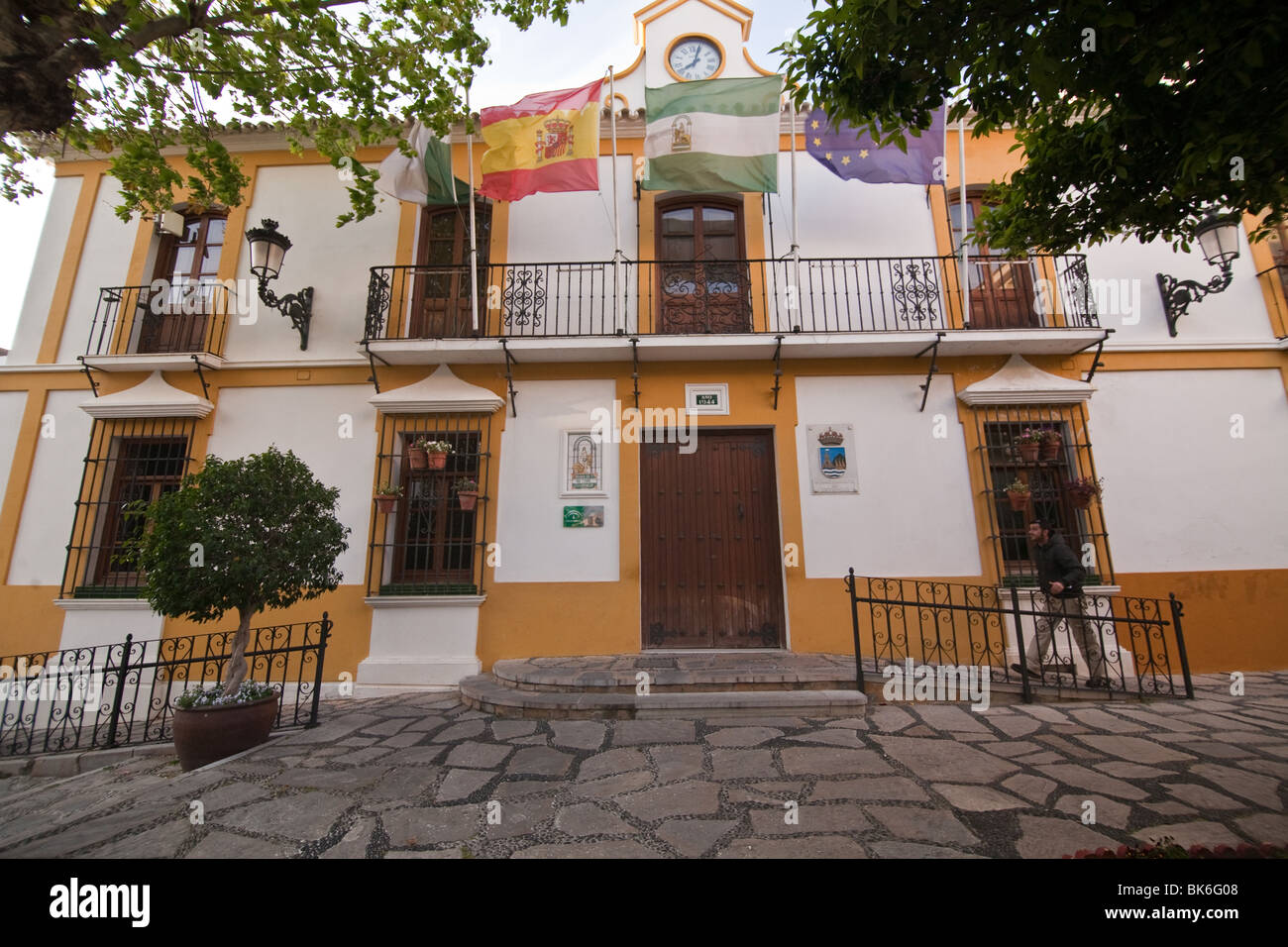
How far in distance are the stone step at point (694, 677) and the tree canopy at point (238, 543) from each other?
2.14 m

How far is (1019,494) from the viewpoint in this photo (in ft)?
21.2

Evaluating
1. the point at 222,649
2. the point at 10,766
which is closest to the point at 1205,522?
the point at 222,649

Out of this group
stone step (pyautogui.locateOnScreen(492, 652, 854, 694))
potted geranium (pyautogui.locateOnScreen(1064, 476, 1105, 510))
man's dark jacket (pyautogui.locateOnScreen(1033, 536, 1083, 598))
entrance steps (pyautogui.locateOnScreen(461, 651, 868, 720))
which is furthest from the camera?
potted geranium (pyautogui.locateOnScreen(1064, 476, 1105, 510))

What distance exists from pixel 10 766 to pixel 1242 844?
29.3 feet

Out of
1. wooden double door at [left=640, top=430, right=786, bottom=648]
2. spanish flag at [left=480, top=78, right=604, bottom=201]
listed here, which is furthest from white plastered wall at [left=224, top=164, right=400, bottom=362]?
wooden double door at [left=640, top=430, right=786, bottom=648]

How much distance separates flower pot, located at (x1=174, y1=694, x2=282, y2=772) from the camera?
168 inches

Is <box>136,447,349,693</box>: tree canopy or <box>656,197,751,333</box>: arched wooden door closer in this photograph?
<box>136,447,349,693</box>: tree canopy

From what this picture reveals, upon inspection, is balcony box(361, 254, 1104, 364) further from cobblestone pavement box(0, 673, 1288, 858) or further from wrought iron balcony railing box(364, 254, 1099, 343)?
cobblestone pavement box(0, 673, 1288, 858)

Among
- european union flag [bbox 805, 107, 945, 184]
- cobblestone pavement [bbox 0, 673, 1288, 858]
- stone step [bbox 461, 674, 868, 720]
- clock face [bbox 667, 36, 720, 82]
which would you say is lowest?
cobblestone pavement [bbox 0, 673, 1288, 858]

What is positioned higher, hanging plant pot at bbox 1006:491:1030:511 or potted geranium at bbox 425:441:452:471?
potted geranium at bbox 425:441:452:471

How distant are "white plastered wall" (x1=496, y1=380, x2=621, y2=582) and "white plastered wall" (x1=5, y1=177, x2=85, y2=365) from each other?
7.07m

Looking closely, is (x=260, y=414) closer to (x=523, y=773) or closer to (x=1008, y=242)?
(x=523, y=773)

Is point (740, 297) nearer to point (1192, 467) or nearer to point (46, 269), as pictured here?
point (1192, 467)

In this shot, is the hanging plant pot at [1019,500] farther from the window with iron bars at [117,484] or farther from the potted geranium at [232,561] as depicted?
the window with iron bars at [117,484]
